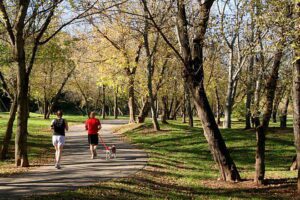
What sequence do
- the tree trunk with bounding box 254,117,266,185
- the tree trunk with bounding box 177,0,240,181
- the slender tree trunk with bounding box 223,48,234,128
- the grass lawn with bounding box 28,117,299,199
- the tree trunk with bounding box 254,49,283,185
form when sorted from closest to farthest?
the grass lawn with bounding box 28,117,299,199 → the tree trunk with bounding box 254,49,283,185 → the tree trunk with bounding box 254,117,266,185 → the tree trunk with bounding box 177,0,240,181 → the slender tree trunk with bounding box 223,48,234,128

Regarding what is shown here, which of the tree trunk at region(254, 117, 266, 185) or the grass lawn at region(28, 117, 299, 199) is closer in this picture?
the grass lawn at region(28, 117, 299, 199)

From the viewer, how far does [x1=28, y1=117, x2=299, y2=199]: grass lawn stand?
10.4 m

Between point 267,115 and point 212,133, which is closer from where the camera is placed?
point 267,115

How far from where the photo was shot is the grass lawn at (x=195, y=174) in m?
10.4

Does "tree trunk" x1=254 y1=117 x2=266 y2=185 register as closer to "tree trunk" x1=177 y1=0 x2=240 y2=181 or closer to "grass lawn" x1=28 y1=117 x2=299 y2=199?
"grass lawn" x1=28 y1=117 x2=299 y2=199

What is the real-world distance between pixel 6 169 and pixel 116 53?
57.4 feet

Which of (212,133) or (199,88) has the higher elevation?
(199,88)

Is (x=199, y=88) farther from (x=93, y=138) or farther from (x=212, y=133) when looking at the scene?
(x=93, y=138)

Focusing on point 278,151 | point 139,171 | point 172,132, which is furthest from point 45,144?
point 278,151

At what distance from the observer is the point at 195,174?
47.9 feet

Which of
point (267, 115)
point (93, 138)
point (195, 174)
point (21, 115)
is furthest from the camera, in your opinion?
point (93, 138)

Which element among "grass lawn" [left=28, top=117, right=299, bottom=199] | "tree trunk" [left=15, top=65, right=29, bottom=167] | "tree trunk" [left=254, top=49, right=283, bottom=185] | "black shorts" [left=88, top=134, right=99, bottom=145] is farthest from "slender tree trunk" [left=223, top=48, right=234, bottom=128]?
"tree trunk" [left=15, top=65, right=29, bottom=167]

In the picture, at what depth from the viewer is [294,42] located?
912 cm

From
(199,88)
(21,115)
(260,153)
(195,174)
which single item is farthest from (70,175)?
(260,153)
